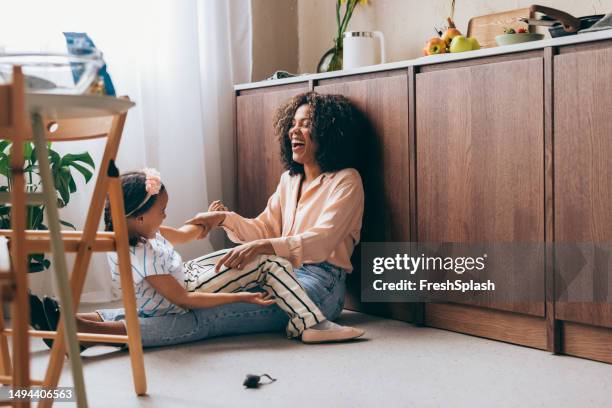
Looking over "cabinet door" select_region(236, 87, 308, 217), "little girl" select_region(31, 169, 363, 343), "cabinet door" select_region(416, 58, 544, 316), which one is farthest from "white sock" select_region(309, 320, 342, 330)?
"cabinet door" select_region(236, 87, 308, 217)

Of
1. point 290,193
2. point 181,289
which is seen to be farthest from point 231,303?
point 290,193

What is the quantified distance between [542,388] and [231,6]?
2.11 meters

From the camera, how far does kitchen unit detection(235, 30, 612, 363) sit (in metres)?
1.86

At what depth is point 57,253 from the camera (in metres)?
1.21

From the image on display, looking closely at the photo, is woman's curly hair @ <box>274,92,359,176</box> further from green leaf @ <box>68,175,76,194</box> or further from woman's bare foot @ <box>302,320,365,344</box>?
green leaf @ <box>68,175,76,194</box>

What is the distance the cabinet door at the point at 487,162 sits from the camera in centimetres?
198

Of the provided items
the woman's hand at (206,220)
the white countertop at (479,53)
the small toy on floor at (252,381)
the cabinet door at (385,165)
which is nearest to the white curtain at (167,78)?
the white countertop at (479,53)

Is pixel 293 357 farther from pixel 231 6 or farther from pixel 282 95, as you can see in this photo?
pixel 231 6

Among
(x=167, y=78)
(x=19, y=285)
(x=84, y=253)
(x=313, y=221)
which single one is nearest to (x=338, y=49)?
(x=167, y=78)

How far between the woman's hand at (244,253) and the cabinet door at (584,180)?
806mm

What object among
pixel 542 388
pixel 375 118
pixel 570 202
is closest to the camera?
pixel 542 388

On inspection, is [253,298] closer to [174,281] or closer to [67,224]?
[174,281]

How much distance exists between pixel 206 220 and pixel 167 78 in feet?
2.61

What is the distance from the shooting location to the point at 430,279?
2275 mm
